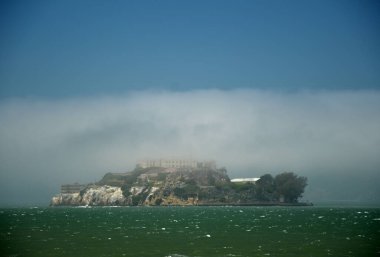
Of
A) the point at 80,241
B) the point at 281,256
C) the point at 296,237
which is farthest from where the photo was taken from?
the point at 296,237

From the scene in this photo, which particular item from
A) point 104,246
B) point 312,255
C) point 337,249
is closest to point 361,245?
point 337,249

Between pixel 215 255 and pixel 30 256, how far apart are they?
2440 cm

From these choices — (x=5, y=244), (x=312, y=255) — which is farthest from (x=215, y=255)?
(x=5, y=244)

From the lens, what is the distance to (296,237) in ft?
274

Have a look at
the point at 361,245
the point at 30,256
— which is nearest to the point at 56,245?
the point at 30,256

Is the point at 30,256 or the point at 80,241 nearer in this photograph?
the point at 30,256

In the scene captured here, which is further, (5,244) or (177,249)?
(5,244)

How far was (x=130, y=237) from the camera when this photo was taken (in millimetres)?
84875

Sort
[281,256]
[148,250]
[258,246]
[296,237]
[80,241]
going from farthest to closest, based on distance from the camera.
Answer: [296,237] < [80,241] < [258,246] < [148,250] < [281,256]

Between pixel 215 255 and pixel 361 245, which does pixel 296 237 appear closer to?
pixel 361 245

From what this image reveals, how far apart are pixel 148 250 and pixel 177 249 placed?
4264 millimetres

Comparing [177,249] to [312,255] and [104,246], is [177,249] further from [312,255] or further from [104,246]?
[312,255]

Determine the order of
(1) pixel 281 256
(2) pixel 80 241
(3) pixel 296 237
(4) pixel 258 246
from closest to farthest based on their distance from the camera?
(1) pixel 281 256, (4) pixel 258 246, (2) pixel 80 241, (3) pixel 296 237

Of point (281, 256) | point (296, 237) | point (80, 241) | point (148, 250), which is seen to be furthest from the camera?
point (296, 237)
